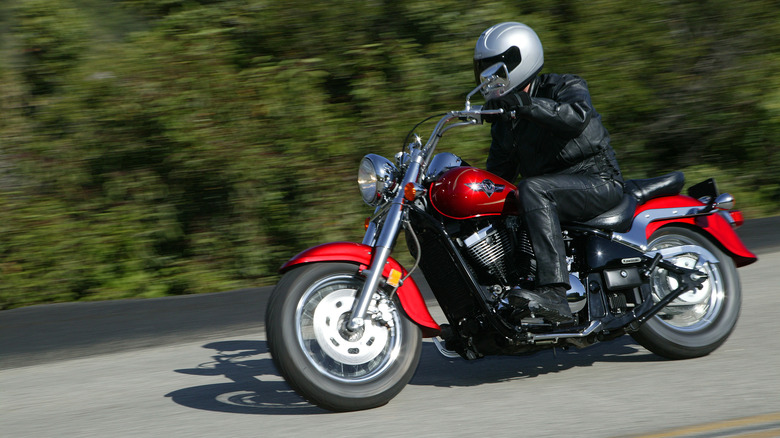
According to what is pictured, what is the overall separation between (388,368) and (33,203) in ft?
17.6

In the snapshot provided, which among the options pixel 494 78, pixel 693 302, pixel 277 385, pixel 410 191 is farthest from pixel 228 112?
pixel 693 302

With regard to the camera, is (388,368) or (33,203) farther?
(33,203)

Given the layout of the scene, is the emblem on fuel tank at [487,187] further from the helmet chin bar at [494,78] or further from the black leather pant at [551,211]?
the helmet chin bar at [494,78]

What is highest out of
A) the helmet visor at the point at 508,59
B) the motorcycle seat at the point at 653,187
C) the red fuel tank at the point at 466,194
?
the helmet visor at the point at 508,59

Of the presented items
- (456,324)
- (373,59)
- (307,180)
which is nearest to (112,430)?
(456,324)

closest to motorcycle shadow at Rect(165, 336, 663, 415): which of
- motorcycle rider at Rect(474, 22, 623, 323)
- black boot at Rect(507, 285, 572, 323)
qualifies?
black boot at Rect(507, 285, 572, 323)

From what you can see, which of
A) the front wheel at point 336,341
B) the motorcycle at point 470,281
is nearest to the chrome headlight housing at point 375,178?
the motorcycle at point 470,281

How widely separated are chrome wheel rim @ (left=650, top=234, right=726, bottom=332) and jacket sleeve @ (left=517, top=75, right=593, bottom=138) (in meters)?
0.98

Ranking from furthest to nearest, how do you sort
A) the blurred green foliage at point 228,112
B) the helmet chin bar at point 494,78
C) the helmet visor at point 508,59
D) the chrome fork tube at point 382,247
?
the blurred green foliage at point 228,112 → the helmet visor at point 508,59 → the chrome fork tube at point 382,247 → the helmet chin bar at point 494,78

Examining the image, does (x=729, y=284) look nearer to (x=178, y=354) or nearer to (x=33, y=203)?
(x=178, y=354)

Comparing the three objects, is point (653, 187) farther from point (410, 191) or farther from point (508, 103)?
point (410, 191)

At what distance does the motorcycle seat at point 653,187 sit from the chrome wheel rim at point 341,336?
1.67 m

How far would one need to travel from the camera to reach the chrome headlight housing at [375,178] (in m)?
4.23

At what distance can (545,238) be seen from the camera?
14.3 ft
